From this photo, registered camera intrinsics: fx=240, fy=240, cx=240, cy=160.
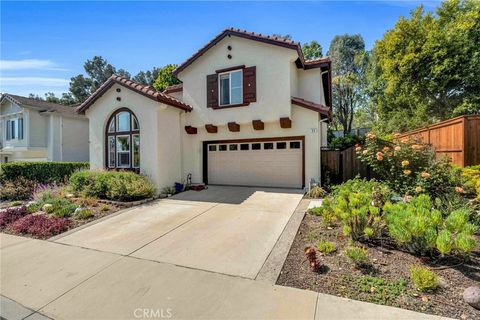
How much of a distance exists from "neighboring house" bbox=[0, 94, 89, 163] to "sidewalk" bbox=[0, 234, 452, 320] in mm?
17159

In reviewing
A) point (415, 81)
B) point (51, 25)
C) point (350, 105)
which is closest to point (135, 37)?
point (51, 25)

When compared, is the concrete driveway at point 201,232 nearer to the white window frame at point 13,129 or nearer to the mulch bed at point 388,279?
the mulch bed at point 388,279

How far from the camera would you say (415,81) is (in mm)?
19562

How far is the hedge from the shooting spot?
441 inches

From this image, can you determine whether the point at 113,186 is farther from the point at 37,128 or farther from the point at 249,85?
the point at 37,128

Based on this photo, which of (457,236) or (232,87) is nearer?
(457,236)

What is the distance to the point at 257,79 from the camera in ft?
33.2

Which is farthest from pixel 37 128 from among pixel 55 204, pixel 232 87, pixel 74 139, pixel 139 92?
pixel 232 87

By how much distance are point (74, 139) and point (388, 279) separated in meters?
22.3

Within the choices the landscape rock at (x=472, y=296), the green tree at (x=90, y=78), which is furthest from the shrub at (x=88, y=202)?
the green tree at (x=90, y=78)

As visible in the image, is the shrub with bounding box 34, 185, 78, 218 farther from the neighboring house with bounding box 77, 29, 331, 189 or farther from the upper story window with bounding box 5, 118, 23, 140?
the upper story window with bounding box 5, 118, 23, 140

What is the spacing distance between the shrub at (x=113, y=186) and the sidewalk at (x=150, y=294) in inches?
163

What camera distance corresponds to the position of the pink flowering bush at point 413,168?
6.39 meters

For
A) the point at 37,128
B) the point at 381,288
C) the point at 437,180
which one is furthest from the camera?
the point at 37,128
